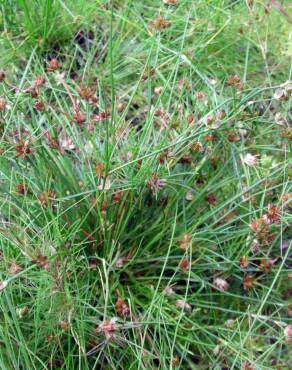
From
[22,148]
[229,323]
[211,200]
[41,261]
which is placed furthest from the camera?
[211,200]

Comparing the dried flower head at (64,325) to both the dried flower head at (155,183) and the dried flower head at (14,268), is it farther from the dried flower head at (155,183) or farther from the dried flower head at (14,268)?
the dried flower head at (155,183)

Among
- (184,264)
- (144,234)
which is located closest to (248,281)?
(184,264)

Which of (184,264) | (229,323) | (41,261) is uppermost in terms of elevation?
(41,261)

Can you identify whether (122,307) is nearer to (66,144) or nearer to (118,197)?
(118,197)

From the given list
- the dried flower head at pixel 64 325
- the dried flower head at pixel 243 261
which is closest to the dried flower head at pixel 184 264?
the dried flower head at pixel 243 261

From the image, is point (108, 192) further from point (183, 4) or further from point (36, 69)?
point (183, 4)

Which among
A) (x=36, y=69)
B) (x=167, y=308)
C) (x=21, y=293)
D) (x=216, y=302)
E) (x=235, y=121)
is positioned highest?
(x=36, y=69)

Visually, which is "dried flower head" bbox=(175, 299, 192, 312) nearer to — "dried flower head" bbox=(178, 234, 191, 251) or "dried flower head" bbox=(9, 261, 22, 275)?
"dried flower head" bbox=(178, 234, 191, 251)

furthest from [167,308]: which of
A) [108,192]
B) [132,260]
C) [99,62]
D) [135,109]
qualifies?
[99,62]
